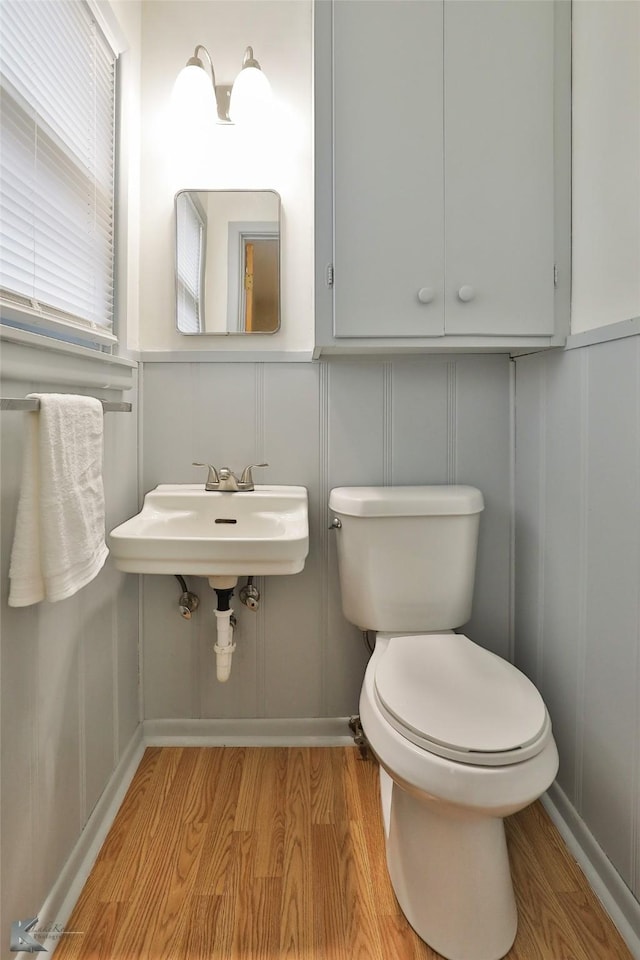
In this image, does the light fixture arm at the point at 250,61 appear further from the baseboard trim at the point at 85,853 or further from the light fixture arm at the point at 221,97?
the baseboard trim at the point at 85,853

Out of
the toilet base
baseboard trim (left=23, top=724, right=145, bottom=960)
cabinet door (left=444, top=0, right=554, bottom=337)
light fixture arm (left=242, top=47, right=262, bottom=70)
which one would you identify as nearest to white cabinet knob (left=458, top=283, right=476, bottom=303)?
cabinet door (left=444, top=0, right=554, bottom=337)

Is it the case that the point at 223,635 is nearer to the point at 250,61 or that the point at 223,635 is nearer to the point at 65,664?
the point at 65,664

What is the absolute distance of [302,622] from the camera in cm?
179

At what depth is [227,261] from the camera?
5.65 feet

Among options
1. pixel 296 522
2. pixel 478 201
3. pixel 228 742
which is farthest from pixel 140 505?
pixel 478 201

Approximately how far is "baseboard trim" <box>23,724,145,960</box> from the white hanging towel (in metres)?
0.65

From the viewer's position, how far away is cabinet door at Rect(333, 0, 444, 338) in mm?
1369

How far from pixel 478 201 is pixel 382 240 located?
259 mm

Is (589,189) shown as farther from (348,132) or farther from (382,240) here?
(348,132)

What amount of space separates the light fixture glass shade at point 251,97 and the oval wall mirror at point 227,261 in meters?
0.20

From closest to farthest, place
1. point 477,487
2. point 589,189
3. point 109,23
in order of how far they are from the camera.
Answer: point 589,189 → point 109,23 → point 477,487

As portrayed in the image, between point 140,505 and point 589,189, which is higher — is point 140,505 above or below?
below

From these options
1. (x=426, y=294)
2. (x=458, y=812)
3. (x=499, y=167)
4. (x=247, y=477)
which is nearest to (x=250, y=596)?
(x=247, y=477)

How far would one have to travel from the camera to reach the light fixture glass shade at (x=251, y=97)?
163cm
